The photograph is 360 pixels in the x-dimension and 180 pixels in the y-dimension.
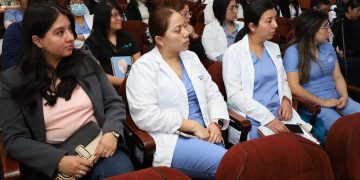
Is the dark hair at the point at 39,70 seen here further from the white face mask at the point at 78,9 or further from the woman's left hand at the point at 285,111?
the white face mask at the point at 78,9

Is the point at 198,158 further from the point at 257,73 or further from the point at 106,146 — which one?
the point at 257,73

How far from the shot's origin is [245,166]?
1108 millimetres

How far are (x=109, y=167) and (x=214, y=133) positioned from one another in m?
0.58

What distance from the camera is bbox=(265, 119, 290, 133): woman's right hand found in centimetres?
202

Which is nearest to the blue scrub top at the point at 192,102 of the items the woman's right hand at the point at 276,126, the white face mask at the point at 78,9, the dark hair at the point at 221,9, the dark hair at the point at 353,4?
the woman's right hand at the point at 276,126

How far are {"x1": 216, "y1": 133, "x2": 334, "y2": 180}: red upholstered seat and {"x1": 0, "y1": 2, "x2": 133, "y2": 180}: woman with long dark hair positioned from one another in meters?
0.59

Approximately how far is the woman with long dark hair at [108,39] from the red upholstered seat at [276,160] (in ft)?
5.13

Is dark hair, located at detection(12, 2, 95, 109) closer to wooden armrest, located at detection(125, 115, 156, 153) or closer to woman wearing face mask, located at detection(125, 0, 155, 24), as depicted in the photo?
wooden armrest, located at detection(125, 115, 156, 153)

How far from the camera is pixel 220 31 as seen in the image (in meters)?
3.28

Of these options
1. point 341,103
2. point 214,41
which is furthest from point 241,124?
point 214,41

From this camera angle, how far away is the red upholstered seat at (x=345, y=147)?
1.37 m

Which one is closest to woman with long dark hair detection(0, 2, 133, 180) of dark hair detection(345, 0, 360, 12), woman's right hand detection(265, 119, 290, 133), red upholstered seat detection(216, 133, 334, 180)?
red upholstered seat detection(216, 133, 334, 180)

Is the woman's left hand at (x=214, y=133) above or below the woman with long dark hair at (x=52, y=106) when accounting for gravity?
below

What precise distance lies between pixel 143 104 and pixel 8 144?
24.6 inches
